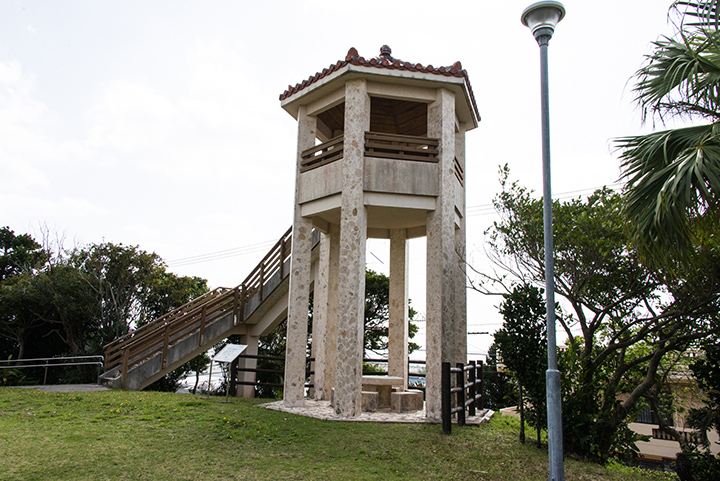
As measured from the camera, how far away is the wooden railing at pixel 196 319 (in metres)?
12.3

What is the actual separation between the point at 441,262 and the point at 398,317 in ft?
10.5

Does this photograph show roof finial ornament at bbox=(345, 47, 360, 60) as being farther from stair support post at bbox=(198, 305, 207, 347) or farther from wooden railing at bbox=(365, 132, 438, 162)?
stair support post at bbox=(198, 305, 207, 347)

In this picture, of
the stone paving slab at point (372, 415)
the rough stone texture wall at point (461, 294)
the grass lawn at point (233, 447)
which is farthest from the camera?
the rough stone texture wall at point (461, 294)

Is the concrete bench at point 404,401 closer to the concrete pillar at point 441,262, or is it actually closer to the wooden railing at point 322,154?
the concrete pillar at point 441,262

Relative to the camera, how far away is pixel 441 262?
31.7 ft

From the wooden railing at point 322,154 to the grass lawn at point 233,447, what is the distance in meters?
5.46

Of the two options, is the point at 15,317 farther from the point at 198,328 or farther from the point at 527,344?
the point at 527,344

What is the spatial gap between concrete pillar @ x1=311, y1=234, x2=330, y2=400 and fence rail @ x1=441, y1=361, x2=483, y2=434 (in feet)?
12.2

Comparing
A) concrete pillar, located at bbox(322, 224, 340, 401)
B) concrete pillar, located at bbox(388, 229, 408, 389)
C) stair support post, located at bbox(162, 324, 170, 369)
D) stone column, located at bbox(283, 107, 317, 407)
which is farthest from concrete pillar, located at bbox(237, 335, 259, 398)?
concrete pillar, located at bbox(388, 229, 408, 389)

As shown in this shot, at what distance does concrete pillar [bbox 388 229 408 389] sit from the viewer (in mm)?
12266

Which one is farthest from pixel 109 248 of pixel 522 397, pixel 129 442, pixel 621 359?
pixel 621 359

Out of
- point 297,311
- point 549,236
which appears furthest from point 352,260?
point 549,236

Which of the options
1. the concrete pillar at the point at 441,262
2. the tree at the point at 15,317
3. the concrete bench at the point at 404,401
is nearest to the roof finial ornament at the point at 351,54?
the concrete pillar at the point at 441,262

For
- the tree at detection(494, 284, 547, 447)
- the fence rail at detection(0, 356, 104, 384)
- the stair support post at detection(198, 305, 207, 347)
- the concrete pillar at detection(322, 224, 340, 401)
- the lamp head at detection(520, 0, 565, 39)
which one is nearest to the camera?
the lamp head at detection(520, 0, 565, 39)
